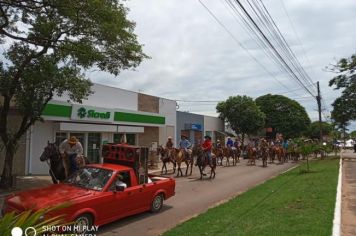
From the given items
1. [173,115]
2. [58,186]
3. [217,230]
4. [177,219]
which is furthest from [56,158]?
[173,115]

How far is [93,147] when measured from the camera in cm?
2445

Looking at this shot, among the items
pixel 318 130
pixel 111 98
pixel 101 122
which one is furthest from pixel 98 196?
pixel 318 130

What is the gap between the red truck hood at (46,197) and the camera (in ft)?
25.8

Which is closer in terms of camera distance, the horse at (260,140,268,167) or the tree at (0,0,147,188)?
the tree at (0,0,147,188)

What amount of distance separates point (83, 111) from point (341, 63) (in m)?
22.8

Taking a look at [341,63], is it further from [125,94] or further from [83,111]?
[83,111]

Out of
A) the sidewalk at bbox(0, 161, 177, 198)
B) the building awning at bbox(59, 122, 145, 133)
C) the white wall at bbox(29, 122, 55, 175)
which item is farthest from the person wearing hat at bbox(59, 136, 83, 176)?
the building awning at bbox(59, 122, 145, 133)

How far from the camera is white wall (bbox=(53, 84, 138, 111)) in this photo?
79.9ft

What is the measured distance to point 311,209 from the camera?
9930 mm

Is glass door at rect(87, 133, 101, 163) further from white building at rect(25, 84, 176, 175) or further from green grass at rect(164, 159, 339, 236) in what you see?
green grass at rect(164, 159, 339, 236)

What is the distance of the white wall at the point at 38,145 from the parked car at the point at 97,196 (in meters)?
10.4

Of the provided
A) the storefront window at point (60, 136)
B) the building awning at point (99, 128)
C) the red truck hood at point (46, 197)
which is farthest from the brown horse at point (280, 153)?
the red truck hood at point (46, 197)

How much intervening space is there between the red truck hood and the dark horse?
3887 millimetres

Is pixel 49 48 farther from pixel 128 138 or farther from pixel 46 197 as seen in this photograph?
pixel 128 138
